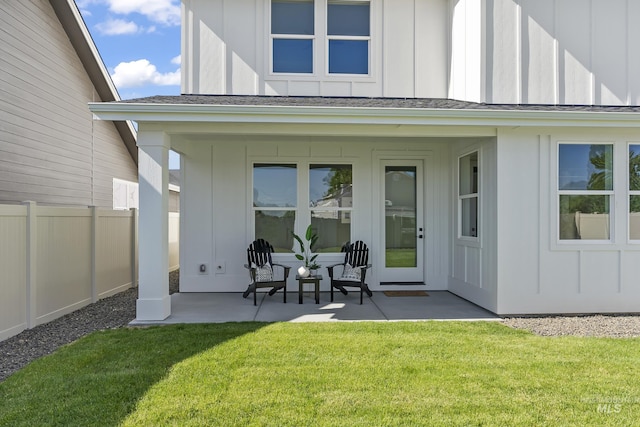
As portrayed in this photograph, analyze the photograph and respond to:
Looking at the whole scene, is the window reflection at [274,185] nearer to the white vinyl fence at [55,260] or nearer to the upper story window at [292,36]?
the upper story window at [292,36]

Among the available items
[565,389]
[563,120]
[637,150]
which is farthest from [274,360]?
[637,150]

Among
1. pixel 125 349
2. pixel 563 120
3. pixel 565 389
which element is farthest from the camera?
pixel 563 120

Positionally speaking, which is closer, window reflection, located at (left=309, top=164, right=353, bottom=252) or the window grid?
the window grid

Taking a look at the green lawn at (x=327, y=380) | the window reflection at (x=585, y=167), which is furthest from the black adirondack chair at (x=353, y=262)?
the window reflection at (x=585, y=167)

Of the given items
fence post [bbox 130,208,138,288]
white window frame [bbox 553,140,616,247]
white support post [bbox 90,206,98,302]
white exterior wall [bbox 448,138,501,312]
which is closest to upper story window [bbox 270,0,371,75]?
white exterior wall [bbox 448,138,501,312]

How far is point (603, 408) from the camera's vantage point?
3109 millimetres

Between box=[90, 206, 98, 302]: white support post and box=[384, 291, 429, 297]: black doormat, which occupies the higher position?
box=[90, 206, 98, 302]: white support post

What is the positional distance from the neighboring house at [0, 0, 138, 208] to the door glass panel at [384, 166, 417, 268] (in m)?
6.67

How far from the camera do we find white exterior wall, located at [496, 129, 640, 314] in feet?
19.5

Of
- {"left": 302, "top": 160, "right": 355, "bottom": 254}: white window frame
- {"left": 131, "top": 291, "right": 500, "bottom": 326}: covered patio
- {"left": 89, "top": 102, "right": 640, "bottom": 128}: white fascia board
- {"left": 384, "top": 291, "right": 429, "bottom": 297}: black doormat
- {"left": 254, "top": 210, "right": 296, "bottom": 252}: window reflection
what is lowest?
{"left": 131, "top": 291, "right": 500, "bottom": 326}: covered patio

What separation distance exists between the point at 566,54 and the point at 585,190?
222 centimetres

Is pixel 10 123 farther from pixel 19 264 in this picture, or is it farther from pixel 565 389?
pixel 565 389

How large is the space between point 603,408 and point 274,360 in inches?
105

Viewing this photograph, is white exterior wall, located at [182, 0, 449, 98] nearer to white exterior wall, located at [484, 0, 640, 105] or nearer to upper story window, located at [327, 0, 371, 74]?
upper story window, located at [327, 0, 371, 74]
